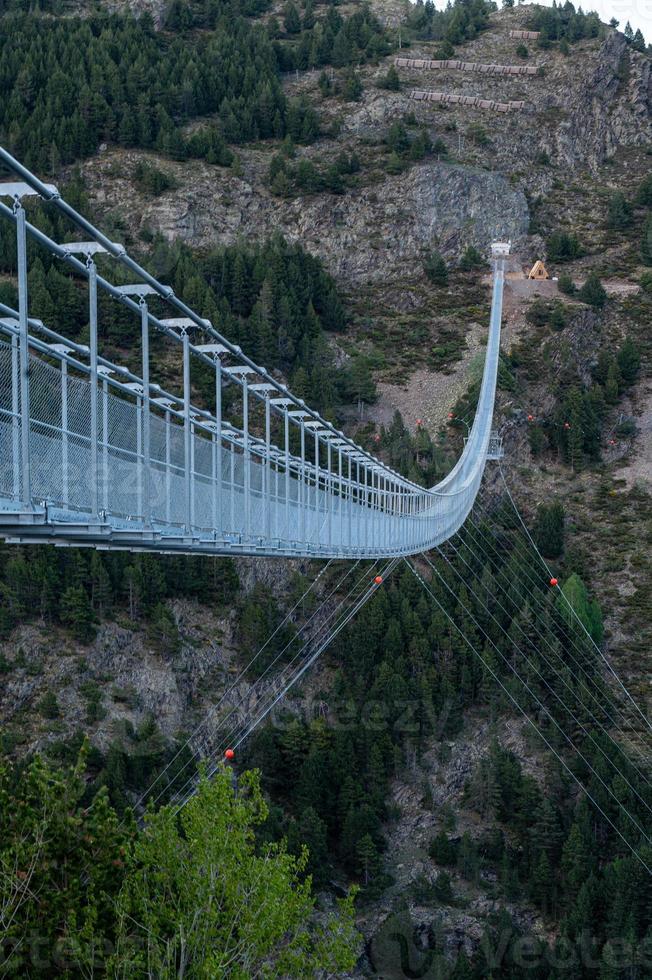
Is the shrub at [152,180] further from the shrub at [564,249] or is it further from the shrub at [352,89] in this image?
the shrub at [564,249]

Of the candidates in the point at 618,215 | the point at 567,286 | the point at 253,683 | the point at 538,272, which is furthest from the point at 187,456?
the point at 618,215

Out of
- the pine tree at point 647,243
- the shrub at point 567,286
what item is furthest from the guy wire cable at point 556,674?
the pine tree at point 647,243

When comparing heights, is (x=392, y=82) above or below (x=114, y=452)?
below

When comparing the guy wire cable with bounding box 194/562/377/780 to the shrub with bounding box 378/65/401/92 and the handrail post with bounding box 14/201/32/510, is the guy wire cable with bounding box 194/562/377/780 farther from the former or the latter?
Result: the shrub with bounding box 378/65/401/92

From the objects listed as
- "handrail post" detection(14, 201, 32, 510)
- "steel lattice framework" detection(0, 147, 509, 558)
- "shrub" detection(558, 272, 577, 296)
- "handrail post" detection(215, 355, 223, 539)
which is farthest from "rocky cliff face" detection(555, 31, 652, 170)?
"handrail post" detection(14, 201, 32, 510)

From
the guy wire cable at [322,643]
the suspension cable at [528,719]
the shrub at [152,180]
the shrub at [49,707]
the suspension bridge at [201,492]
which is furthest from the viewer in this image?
the shrub at [152,180]

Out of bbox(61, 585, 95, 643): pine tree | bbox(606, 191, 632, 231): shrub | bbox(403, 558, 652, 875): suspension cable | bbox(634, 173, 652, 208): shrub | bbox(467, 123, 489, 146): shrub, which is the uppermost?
bbox(467, 123, 489, 146): shrub

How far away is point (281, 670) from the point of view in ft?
138

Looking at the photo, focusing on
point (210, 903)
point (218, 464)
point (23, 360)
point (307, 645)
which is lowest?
point (307, 645)

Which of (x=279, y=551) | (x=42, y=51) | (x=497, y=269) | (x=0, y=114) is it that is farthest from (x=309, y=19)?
(x=279, y=551)

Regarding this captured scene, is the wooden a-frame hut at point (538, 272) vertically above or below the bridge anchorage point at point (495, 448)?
above

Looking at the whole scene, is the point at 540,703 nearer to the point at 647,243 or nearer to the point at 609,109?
the point at 647,243

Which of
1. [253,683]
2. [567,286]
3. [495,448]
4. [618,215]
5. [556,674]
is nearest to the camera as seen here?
[253,683]

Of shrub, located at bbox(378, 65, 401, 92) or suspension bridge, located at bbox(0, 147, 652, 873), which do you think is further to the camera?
shrub, located at bbox(378, 65, 401, 92)
